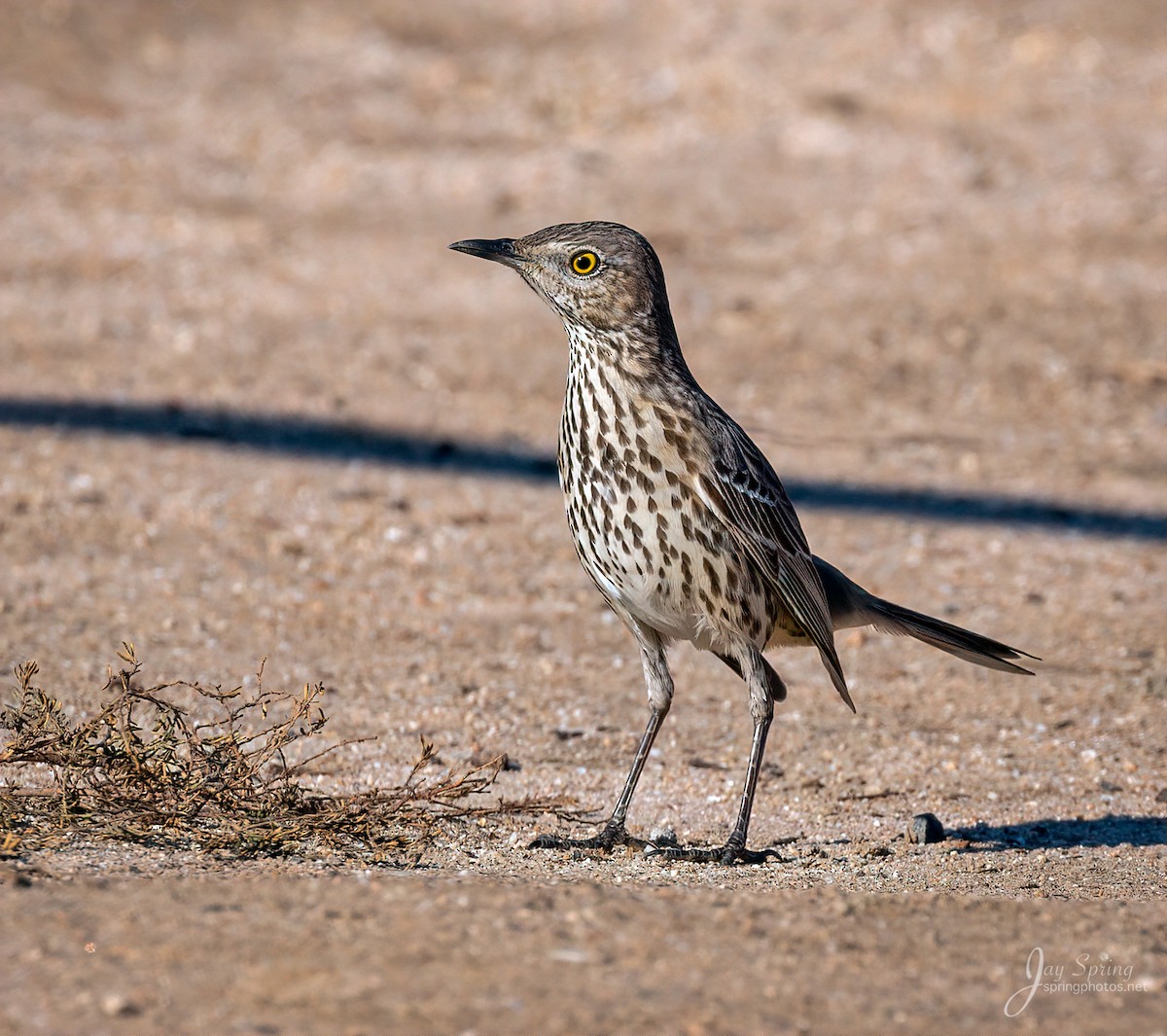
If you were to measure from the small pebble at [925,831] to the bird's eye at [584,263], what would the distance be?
2.41 metres

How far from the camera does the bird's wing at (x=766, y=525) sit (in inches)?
217

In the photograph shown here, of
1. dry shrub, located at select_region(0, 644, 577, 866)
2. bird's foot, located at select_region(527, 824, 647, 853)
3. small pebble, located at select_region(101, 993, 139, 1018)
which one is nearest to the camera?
small pebble, located at select_region(101, 993, 139, 1018)

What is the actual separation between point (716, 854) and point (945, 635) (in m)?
1.40

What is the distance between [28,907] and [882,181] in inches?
473

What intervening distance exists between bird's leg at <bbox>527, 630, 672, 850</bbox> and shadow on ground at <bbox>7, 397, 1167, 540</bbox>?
4390 mm

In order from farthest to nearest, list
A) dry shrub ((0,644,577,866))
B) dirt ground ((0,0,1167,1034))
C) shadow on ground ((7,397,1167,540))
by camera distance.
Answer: shadow on ground ((7,397,1167,540))
dry shrub ((0,644,577,866))
dirt ground ((0,0,1167,1034))

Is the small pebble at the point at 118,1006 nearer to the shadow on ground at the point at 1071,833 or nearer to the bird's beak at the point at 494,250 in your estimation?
the bird's beak at the point at 494,250

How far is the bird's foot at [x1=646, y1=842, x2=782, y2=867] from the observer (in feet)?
17.7

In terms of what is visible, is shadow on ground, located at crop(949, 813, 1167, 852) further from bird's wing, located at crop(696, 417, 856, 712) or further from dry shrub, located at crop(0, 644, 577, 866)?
dry shrub, located at crop(0, 644, 577, 866)

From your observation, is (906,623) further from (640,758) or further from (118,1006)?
(118,1006)

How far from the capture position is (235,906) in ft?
13.8

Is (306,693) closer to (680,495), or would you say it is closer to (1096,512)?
(680,495)

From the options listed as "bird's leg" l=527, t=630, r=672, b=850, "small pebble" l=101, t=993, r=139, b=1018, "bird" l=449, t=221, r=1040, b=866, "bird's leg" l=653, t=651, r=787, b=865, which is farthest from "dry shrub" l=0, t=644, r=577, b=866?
"small pebble" l=101, t=993, r=139, b=1018

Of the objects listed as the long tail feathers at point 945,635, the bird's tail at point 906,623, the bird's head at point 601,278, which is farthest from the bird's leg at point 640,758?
the bird's head at point 601,278
